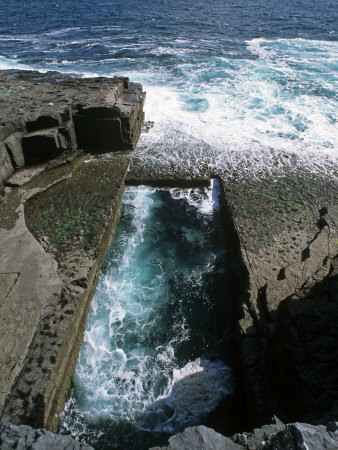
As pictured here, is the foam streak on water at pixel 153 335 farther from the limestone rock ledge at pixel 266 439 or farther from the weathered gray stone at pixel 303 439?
the weathered gray stone at pixel 303 439

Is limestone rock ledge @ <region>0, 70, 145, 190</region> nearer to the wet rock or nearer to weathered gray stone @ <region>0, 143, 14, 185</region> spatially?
weathered gray stone @ <region>0, 143, 14, 185</region>

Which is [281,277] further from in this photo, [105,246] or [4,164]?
[4,164]

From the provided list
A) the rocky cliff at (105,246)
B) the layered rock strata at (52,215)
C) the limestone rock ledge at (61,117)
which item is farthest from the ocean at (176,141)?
the limestone rock ledge at (61,117)

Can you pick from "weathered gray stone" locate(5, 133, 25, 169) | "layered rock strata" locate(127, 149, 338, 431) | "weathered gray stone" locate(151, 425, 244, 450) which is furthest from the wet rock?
"weathered gray stone" locate(5, 133, 25, 169)

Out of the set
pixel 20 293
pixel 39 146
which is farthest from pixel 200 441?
pixel 39 146

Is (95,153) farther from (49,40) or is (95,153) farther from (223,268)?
(49,40)
